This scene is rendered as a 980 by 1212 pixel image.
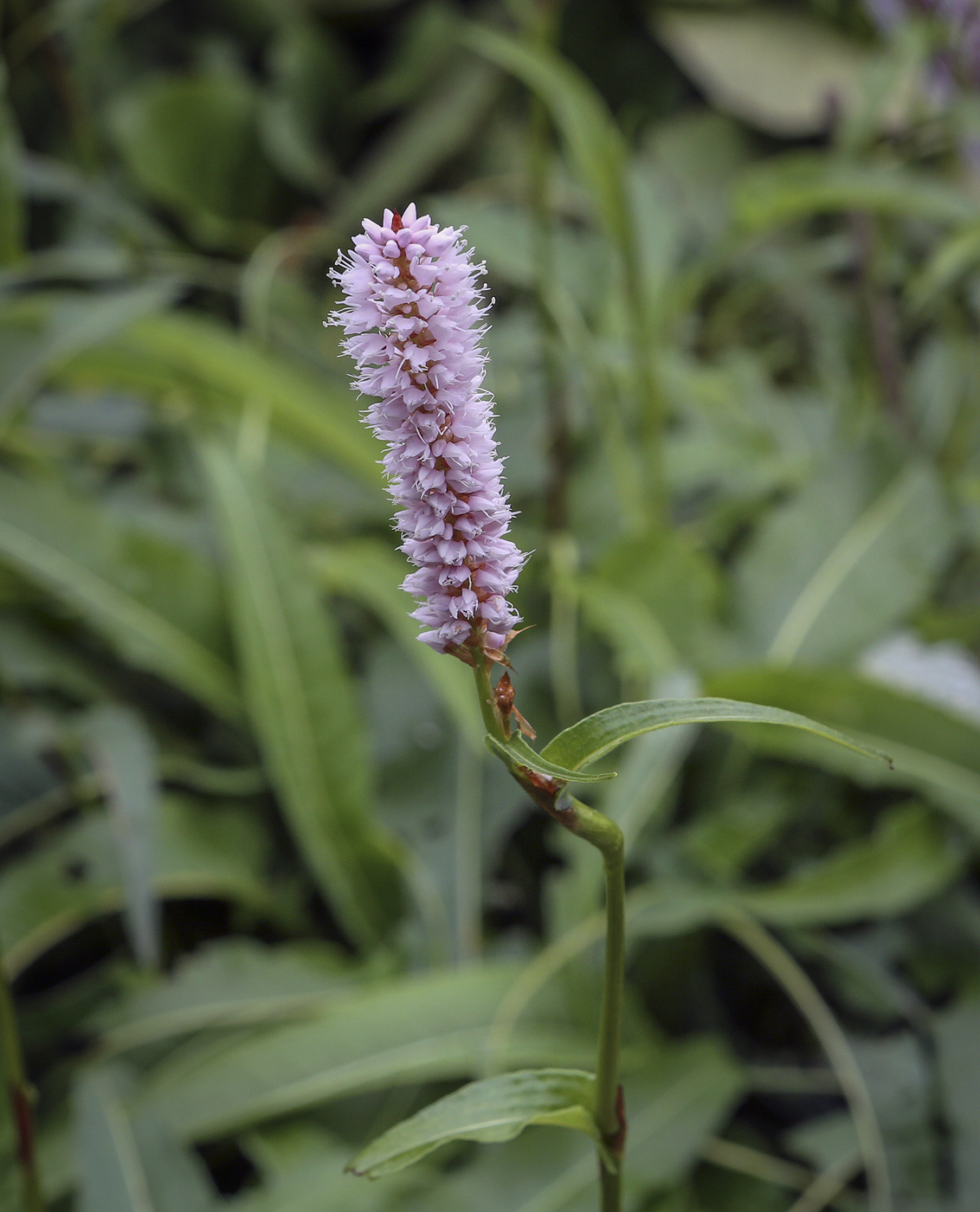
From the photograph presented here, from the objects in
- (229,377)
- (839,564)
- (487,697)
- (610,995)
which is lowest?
(610,995)

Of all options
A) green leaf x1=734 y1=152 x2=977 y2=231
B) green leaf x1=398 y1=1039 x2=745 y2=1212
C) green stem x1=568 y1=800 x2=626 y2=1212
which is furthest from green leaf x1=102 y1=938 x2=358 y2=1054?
green leaf x1=734 y1=152 x2=977 y2=231

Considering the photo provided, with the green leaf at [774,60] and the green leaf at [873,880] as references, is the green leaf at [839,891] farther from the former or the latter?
the green leaf at [774,60]

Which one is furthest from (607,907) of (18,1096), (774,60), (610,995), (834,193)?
(774,60)

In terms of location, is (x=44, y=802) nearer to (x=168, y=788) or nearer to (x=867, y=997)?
(x=168, y=788)

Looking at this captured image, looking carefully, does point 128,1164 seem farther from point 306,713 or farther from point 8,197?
point 8,197

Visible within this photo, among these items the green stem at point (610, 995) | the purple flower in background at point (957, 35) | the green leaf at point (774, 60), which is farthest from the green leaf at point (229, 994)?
the green leaf at point (774, 60)

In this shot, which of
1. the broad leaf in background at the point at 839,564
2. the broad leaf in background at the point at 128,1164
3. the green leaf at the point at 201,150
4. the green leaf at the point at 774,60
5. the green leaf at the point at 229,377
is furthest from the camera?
the green leaf at the point at 774,60
